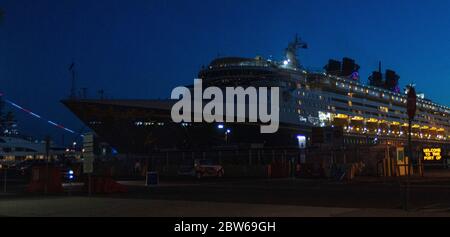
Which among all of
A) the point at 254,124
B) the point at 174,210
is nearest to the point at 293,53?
the point at 254,124

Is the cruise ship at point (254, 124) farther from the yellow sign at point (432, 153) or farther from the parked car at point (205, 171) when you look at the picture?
the yellow sign at point (432, 153)

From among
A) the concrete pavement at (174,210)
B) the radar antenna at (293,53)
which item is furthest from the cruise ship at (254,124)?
the concrete pavement at (174,210)

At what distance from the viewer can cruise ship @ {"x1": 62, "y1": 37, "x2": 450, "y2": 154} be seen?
6944 centimetres

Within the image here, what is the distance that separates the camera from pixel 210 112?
2655 inches

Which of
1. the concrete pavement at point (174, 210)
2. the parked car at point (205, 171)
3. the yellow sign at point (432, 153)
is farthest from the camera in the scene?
the parked car at point (205, 171)

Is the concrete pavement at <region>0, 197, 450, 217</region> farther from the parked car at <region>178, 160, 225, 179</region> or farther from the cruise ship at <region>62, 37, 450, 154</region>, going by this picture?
the cruise ship at <region>62, 37, 450, 154</region>

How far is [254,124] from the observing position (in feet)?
236

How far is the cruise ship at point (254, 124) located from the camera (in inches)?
2734

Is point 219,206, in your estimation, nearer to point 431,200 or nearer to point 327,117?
point 431,200

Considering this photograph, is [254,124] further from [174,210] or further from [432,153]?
[174,210]

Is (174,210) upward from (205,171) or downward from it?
downward
